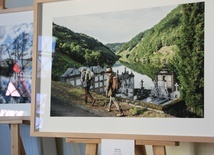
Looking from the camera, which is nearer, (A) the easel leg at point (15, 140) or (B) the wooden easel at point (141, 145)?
(B) the wooden easel at point (141, 145)

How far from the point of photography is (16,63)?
131 cm

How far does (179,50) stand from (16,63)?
642mm

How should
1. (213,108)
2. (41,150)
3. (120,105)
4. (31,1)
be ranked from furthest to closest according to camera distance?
(31,1) → (41,150) → (120,105) → (213,108)

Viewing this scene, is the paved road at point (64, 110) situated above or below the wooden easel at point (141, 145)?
above

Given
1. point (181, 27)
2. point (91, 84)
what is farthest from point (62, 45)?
point (181, 27)

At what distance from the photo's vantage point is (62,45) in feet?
3.86

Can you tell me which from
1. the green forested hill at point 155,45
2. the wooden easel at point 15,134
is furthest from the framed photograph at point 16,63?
the green forested hill at point 155,45

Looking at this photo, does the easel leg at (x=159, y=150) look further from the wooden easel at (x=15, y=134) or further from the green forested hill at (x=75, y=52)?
the wooden easel at (x=15, y=134)

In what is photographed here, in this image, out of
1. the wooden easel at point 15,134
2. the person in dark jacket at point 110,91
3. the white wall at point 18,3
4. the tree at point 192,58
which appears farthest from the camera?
the white wall at point 18,3

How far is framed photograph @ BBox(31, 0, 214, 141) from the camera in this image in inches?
39.3

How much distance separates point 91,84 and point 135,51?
18 cm

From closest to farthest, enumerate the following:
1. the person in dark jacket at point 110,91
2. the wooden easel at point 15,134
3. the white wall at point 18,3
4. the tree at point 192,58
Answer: the tree at point 192,58 → the person in dark jacket at point 110,91 → the wooden easel at point 15,134 → the white wall at point 18,3

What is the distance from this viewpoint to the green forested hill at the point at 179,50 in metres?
0.99

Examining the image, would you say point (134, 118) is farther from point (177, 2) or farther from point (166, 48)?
point (177, 2)
